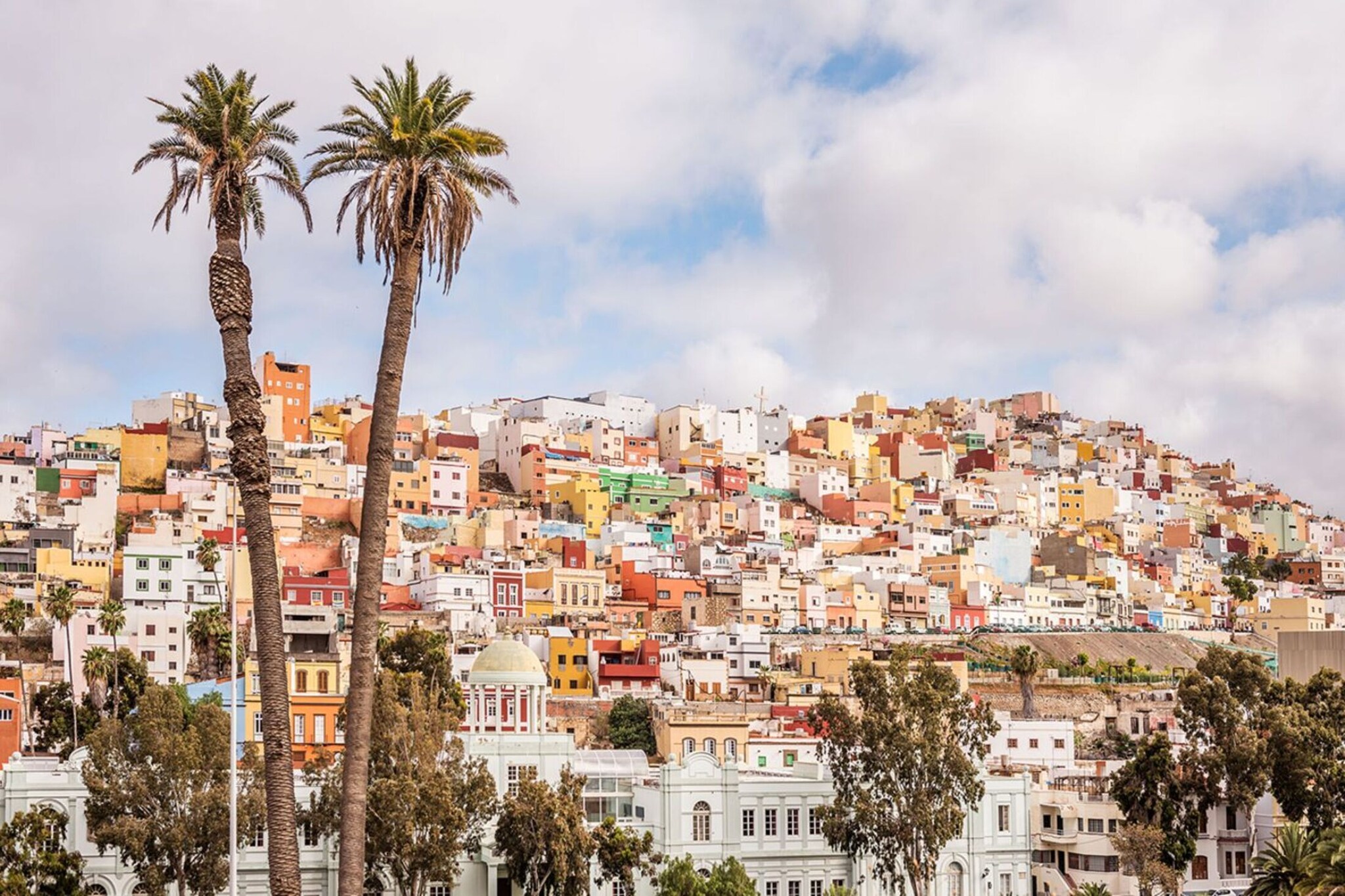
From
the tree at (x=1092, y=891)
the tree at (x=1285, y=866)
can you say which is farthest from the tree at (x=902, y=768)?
the tree at (x=1285, y=866)

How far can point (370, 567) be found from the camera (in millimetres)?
28812

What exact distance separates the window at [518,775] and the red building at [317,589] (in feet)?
122

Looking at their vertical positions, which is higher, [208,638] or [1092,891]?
[208,638]

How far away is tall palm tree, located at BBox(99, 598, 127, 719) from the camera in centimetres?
8075

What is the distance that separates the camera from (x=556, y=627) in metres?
103

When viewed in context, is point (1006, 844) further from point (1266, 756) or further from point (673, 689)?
point (673, 689)

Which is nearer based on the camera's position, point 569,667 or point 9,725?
point 9,725

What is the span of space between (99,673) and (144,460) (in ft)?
168

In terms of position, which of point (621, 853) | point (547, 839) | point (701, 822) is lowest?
point (621, 853)

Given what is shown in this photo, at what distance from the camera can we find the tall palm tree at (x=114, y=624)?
80750mm

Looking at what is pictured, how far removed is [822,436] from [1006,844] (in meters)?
121

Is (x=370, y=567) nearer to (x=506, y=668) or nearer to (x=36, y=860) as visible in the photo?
(x=36, y=860)

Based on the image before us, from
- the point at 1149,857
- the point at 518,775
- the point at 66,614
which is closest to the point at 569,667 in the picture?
the point at 66,614

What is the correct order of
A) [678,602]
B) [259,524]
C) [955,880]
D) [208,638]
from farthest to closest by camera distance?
[678,602]
[208,638]
[955,880]
[259,524]
